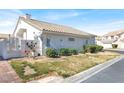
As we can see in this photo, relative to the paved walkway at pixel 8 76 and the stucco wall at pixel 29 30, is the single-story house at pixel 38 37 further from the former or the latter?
the paved walkway at pixel 8 76

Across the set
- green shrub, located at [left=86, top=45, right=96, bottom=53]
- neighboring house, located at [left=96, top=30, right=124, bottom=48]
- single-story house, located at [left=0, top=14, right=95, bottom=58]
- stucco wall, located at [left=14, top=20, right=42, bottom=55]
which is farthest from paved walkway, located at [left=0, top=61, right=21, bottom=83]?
neighboring house, located at [left=96, top=30, right=124, bottom=48]

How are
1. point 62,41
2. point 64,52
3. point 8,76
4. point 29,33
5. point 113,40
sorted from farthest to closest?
1. point 113,40
2. point 62,41
3. point 29,33
4. point 64,52
5. point 8,76

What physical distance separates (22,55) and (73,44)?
9.02 metres

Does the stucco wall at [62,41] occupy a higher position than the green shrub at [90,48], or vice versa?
the stucco wall at [62,41]

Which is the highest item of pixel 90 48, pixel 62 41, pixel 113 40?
pixel 113 40

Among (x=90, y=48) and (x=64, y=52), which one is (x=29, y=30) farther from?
(x=90, y=48)

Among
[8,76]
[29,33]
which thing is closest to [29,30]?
[29,33]

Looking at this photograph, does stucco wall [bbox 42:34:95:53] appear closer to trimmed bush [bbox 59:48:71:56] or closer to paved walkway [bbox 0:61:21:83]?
trimmed bush [bbox 59:48:71:56]

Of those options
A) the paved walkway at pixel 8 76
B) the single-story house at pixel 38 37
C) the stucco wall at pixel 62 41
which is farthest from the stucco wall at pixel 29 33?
the paved walkway at pixel 8 76
